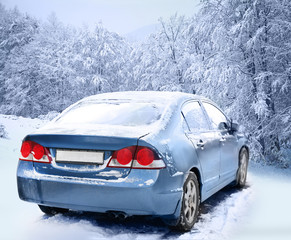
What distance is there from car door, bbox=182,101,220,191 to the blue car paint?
47 cm

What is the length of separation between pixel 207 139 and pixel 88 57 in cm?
2568

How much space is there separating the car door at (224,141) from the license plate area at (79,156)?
7.23ft

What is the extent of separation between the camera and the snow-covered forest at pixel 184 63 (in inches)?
452

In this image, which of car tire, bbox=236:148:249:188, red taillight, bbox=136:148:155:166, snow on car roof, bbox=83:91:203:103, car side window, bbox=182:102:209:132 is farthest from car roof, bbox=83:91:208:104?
car tire, bbox=236:148:249:188

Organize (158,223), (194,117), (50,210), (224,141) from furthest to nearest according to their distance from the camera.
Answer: (224,141) < (194,117) < (50,210) < (158,223)

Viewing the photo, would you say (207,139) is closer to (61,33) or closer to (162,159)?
(162,159)

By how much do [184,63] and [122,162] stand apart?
18107mm

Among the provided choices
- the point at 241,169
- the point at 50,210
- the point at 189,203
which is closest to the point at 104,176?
the point at 189,203

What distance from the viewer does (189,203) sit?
4121 mm

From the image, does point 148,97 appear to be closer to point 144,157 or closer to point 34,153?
point 144,157

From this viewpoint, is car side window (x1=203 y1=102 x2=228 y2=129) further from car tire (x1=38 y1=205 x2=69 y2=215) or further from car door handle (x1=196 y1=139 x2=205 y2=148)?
car tire (x1=38 y1=205 x2=69 y2=215)

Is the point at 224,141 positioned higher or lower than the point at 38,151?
lower

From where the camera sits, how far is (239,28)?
11445 millimetres

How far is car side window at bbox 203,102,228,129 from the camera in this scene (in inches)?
213
